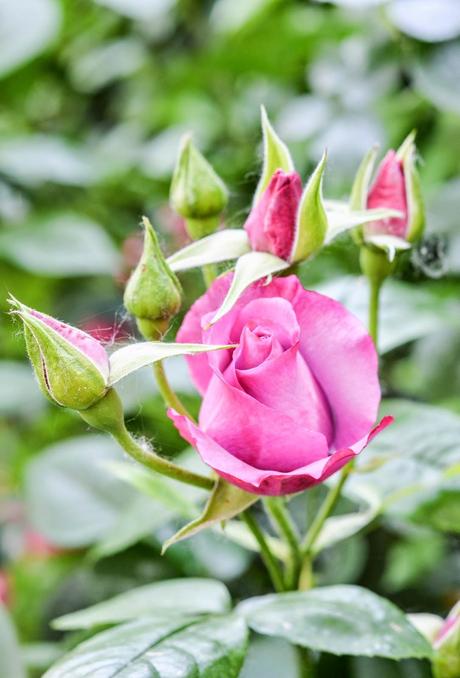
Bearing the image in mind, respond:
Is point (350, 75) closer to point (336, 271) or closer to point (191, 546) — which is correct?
point (336, 271)

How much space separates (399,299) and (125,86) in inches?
48.4

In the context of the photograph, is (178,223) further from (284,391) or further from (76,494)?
(284,391)

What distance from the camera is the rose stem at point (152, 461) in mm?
513

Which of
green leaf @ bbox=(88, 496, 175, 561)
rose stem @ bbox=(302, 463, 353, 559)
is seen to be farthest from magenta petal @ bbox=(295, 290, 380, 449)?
green leaf @ bbox=(88, 496, 175, 561)

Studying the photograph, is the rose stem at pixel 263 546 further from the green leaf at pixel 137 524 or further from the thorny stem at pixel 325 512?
the green leaf at pixel 137 524

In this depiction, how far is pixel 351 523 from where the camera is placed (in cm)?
70

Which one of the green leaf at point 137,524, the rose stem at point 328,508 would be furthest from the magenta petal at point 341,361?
the green leaf at point 137,524

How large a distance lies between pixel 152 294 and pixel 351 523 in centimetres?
28

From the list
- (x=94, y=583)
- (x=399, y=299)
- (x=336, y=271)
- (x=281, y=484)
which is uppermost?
(x=281, y=484)

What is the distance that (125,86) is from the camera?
1.93m

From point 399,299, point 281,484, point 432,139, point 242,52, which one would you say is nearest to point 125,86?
point 242,52

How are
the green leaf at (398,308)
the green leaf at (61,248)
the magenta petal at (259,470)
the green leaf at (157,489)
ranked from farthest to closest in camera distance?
the green leaf at (61,248)
the green leaf at (398,308)
the green leaf at (157,489)
the magenta petal at (259,470)

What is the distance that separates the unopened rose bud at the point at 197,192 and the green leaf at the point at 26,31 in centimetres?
92

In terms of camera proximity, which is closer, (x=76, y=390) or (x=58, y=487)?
(x=76, y=390)
